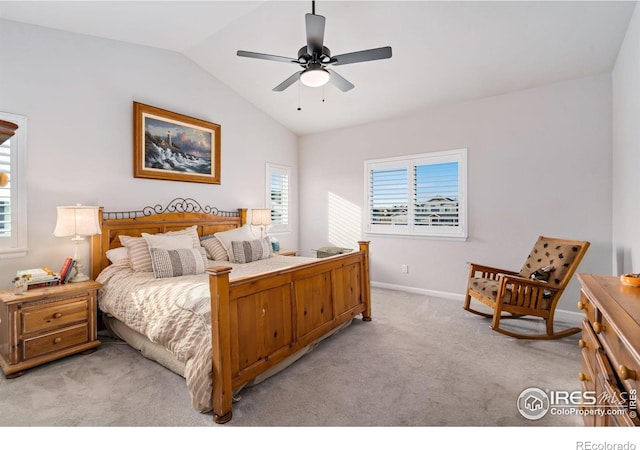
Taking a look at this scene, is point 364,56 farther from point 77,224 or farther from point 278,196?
point 278,196

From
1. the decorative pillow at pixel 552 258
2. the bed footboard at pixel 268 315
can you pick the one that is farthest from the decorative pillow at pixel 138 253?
the decorative pillow at pixel 552 258

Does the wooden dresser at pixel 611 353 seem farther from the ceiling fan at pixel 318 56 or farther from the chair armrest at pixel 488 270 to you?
Answer: the ceiling fan at pixel 318 56

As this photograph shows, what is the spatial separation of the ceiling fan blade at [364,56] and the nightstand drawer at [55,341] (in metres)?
3.20

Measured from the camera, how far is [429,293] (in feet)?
15.1

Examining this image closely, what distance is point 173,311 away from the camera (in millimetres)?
2191

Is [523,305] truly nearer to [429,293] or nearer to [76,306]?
[429,293]

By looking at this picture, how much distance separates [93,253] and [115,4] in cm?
240

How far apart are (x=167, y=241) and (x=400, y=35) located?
3.24 meters

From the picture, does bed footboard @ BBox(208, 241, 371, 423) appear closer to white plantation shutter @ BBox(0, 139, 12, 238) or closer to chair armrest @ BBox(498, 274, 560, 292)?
chair armrest @ BBox(498, 274, 560, 292)

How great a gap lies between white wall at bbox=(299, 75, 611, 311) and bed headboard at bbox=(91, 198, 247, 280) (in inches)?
81.3

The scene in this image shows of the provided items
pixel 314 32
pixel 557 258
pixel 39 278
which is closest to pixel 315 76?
pixel 314 32
